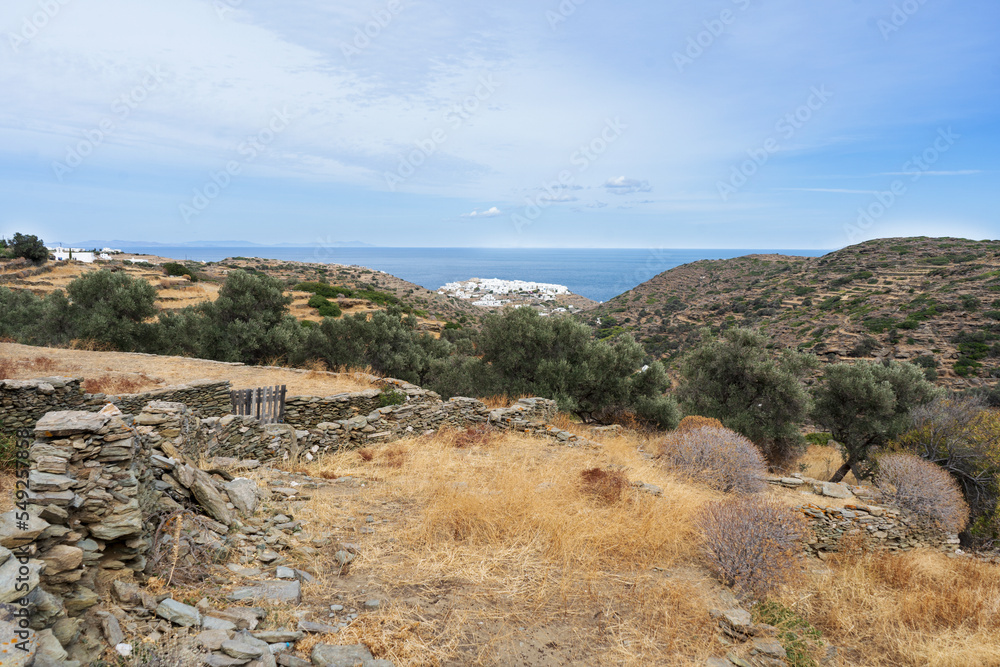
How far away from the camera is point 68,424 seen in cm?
438

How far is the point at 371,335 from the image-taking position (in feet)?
79.7

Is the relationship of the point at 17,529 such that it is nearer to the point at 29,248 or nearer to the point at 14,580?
Answer: the point at 14,580

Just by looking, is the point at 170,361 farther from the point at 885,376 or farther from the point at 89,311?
the point at 885,376

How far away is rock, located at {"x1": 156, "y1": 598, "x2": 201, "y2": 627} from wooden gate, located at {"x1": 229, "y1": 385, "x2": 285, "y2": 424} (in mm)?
8268

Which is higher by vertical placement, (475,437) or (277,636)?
(277,636)

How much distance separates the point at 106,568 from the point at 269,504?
9.73ft

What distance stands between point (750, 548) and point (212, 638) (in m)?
6.08

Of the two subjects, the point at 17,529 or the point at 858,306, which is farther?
the point at 858,306

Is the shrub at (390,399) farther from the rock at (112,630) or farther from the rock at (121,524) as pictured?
the rock at (112,630)

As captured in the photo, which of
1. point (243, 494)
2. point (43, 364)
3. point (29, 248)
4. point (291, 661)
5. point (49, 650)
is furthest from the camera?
point (29, 248)

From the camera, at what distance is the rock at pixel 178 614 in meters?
3.96

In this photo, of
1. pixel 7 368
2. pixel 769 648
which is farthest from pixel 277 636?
pixel 7 368

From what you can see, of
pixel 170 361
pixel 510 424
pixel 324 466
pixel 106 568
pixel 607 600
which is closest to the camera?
pixel 106 568

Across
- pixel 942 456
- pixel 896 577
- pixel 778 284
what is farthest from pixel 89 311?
pixel 778 284
